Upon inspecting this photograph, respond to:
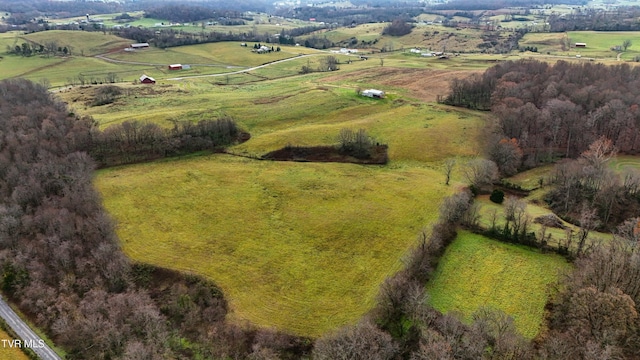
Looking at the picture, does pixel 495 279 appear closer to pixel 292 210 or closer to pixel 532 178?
pixel 292 210

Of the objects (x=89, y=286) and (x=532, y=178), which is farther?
(x=532, y=178)

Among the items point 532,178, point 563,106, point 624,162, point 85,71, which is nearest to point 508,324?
point 532,178

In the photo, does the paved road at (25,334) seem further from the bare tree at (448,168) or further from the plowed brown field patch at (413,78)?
the plowed brown field patch at (413,78)

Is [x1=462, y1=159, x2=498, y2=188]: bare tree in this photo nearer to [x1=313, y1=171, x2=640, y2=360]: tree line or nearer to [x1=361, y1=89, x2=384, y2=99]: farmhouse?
[x1=313, y1=171, x2=640, y2=360]: tree line

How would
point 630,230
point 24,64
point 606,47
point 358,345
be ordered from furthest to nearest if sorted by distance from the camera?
point 606,47 → point 24,64 → point 630,230 → point 358,345

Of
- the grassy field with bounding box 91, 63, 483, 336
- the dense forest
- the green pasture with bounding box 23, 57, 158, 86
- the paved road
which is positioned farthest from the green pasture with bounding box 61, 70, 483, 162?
the paved road

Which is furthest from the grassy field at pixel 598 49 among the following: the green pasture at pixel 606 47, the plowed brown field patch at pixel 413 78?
the plowed brown field patch at pixel 413 78

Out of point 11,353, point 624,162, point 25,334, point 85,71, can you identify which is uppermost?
point 85,71
